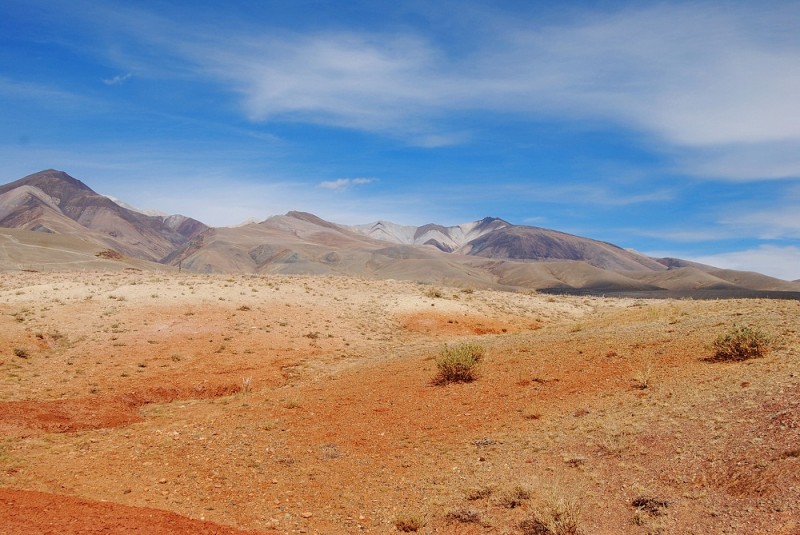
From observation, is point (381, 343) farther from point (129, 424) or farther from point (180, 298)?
point (129, 424)

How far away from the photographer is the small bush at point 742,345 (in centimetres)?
1036

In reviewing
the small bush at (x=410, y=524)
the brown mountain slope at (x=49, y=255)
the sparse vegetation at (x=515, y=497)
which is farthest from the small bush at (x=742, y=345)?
the brown mountain slope at (x=49, y=255)

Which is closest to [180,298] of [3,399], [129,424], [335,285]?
[335,285]

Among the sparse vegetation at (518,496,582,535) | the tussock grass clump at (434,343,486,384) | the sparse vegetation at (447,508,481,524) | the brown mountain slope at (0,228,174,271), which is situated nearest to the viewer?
the sparse vegetation at (518,496,582,535)

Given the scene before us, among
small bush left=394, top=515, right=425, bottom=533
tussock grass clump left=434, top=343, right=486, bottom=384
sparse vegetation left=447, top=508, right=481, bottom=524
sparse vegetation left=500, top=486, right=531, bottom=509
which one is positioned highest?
tussock grass clump left=434, top=343, right=486, bottom=384

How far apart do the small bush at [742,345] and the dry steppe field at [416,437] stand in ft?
0.87

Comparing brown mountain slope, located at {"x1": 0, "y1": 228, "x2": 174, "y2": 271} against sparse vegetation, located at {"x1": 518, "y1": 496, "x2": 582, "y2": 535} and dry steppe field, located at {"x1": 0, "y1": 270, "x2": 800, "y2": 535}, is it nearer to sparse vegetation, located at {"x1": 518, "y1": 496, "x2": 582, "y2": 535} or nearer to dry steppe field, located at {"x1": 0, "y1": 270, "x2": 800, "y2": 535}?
dry steppe field, located at {"x1": 0, "y1": 270, "x2": 800, "y2": 535}

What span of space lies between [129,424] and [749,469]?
40.1 ft

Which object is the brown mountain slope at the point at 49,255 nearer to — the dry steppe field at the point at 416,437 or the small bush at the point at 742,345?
the dry steppe field at the point at 416,437

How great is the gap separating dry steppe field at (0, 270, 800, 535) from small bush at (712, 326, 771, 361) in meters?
0.26

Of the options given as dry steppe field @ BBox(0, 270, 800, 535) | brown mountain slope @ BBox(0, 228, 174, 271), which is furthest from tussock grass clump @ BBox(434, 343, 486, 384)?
brown mountain slope @ BBox(0, 228, 174, 271)

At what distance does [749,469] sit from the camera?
6.43m

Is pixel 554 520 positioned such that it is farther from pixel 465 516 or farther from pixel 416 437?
pixel 416 437

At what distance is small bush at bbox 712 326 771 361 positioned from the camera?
10.4m
